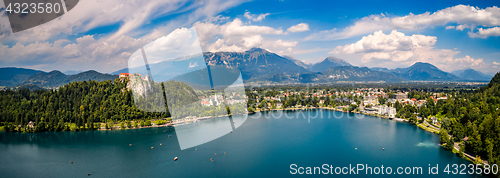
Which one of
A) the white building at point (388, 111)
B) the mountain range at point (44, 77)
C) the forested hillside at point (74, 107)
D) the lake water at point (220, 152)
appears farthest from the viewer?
the mountain range at point (44, 77)

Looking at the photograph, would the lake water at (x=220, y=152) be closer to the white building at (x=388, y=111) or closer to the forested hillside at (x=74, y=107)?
the forested hillside at (x=74, y=107)

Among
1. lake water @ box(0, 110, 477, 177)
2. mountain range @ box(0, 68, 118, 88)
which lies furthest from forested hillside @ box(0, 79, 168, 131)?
mountain range @ box(0, 68, 118, 88)

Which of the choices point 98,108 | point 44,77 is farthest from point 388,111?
point 44,77

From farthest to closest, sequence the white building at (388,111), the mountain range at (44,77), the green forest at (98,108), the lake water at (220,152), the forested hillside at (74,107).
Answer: the mountain range at (44,77), the white building at (388,111), the forested hillside at (74,107), the green forest at (98,108), the lake water at (220,152)

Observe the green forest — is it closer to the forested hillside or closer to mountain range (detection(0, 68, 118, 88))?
the forested hillside

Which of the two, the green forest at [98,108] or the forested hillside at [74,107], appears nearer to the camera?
the green forest at [98,108]

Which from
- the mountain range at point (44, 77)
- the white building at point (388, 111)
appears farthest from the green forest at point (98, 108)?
the mountain range at point (44, 77)

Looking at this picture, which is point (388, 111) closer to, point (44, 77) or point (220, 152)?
point (220, 152)

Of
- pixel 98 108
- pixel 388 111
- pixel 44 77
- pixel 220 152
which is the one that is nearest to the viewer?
pixel 220 152
